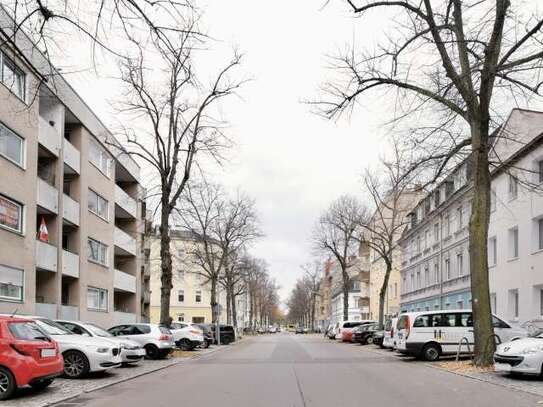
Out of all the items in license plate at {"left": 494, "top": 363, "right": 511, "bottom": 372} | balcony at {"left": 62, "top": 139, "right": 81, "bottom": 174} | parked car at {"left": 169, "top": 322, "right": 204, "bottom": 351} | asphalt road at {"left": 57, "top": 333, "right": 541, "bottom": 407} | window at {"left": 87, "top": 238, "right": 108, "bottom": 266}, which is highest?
balcony at {"left": 62, "top": 139, "right": 81, "bottom": 174}

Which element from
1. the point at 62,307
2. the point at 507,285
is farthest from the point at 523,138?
the point at 62,307

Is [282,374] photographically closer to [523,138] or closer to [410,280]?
[523,138]

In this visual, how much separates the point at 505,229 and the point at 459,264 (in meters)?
10.2

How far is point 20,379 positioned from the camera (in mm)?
12141

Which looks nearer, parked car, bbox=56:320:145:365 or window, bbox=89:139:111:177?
parked car, bbox=56:320:145:365

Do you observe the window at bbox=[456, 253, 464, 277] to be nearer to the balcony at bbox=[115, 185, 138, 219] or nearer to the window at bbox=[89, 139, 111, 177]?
the balcony at bbox=[115, 185, 138, 219]

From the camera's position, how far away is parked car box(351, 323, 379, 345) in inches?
1689

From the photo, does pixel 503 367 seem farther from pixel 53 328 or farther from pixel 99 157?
pixel 99 157

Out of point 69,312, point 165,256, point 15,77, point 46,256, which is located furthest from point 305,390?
point 69,312

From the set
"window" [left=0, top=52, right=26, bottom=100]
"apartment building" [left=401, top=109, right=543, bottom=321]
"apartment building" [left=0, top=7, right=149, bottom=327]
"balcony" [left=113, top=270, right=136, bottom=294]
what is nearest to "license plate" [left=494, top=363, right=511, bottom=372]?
"apartment building" [left=401, top=109, right=543, bottom=321]

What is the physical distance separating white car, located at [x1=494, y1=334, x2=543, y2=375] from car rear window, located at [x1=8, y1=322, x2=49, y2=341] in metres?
10.4

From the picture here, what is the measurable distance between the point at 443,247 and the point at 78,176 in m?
25.2

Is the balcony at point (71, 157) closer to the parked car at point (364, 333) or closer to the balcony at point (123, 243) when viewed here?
the balcony at point (123, 243)

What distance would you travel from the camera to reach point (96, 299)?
1489 inches
